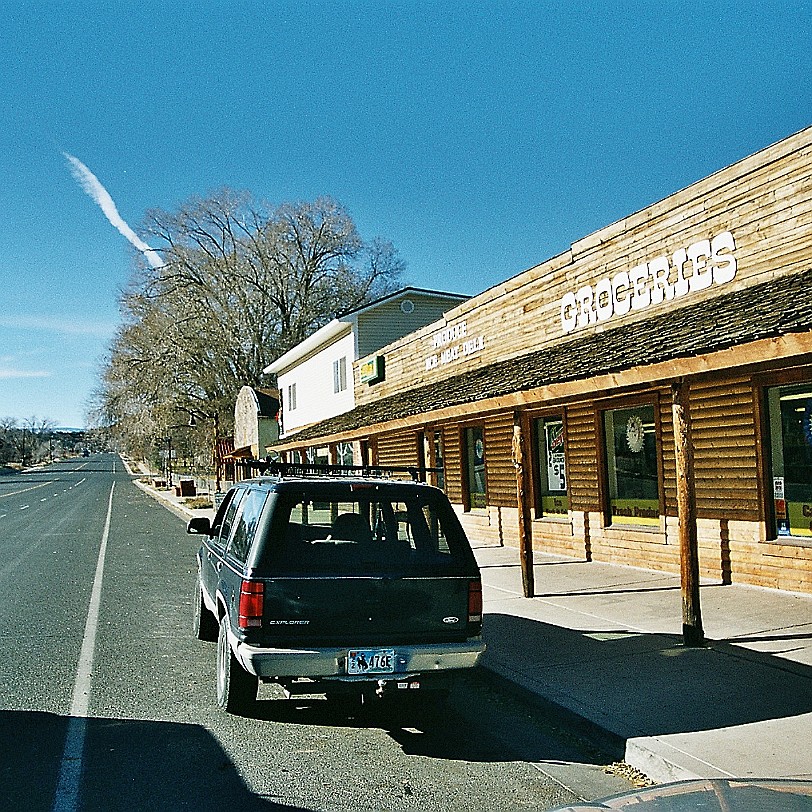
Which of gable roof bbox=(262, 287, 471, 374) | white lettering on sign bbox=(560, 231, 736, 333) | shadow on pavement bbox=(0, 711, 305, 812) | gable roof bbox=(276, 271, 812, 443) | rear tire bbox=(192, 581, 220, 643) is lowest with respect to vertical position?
shadow on pavement bbox=(0, 711, 305, 812)

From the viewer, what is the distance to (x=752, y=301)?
8789mm

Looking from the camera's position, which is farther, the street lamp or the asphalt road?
the street lamp

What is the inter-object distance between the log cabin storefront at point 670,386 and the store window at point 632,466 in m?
0.03

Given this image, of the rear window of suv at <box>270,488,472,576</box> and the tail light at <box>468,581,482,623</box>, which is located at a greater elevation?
the rear window of suv at <box>270,488,472,576</box>

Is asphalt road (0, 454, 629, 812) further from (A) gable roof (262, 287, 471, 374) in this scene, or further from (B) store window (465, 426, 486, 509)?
(A) gable roof (262, 287, 471, 374)

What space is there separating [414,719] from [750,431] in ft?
18.7

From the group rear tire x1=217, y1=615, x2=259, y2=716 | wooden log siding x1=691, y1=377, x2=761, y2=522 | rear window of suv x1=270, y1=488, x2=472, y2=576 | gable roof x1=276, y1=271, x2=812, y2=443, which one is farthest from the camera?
wooden log siding x1=691, y1=377, x2=761, y2=522

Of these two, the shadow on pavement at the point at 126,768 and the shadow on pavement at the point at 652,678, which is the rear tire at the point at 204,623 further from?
the shadow on pavement at the point at 652,678

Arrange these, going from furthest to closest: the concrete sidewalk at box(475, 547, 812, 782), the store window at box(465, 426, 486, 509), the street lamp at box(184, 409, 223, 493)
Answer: the street lamp at box(184, 409, 223, 493) → the store window at box(465, 426, 486, 509) → the concrete sidewalk at box(475, 547, 812, 782)

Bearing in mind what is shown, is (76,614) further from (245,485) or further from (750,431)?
(750,431)

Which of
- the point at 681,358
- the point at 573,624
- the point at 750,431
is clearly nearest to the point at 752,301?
the point at 681,358

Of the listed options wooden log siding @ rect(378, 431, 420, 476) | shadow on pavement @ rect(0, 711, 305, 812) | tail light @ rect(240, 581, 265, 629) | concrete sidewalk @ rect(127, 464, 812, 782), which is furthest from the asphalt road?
wooden log siding @ rect(378, 431, 420, 476)

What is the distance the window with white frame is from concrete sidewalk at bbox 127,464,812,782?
18.8 meters

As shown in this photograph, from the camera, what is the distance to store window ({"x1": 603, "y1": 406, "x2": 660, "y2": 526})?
12539 mm
